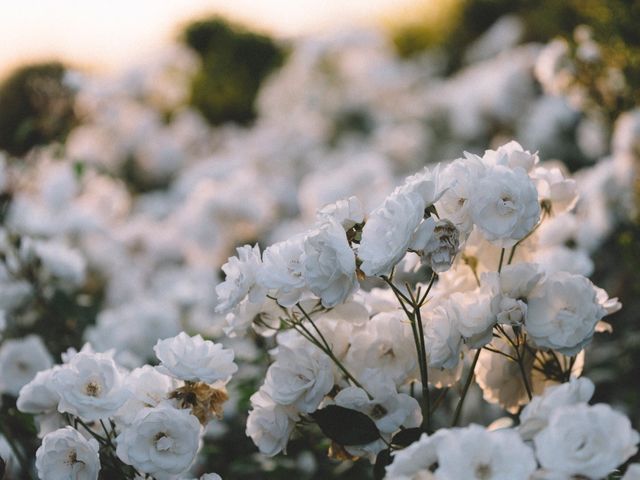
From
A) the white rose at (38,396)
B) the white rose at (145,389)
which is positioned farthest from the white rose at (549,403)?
the white rose at (38,396)

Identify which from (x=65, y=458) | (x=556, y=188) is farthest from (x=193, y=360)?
(x=556, y=188)

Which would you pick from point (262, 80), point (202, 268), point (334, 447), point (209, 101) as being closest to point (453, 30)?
point (262, 80)

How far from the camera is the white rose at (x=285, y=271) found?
1.23 meters

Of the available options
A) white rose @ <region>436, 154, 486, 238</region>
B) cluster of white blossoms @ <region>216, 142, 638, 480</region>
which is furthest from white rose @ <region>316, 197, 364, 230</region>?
white rose @ <region>436, 154, 486, 238</region>

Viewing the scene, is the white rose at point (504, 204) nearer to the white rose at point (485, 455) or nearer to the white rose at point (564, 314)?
the white rose at point (564, 314)

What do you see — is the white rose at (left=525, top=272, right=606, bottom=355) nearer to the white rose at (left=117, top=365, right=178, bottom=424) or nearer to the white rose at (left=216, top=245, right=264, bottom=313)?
the white rose at (left=216, top=245, right=264, bottom=313)

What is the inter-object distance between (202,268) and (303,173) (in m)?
1.98

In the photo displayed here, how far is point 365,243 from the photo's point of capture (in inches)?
47.1

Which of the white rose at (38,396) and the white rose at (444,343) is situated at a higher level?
the white rose at (444,343)

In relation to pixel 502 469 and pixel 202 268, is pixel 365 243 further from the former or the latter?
pixel 202 268

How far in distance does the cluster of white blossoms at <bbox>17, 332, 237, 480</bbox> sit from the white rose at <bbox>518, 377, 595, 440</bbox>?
0.45 m

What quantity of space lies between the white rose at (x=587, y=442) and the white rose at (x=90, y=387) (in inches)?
24.9

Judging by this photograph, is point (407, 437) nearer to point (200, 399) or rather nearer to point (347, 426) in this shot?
point (347, 426)

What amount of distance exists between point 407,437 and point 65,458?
0.50 metres
